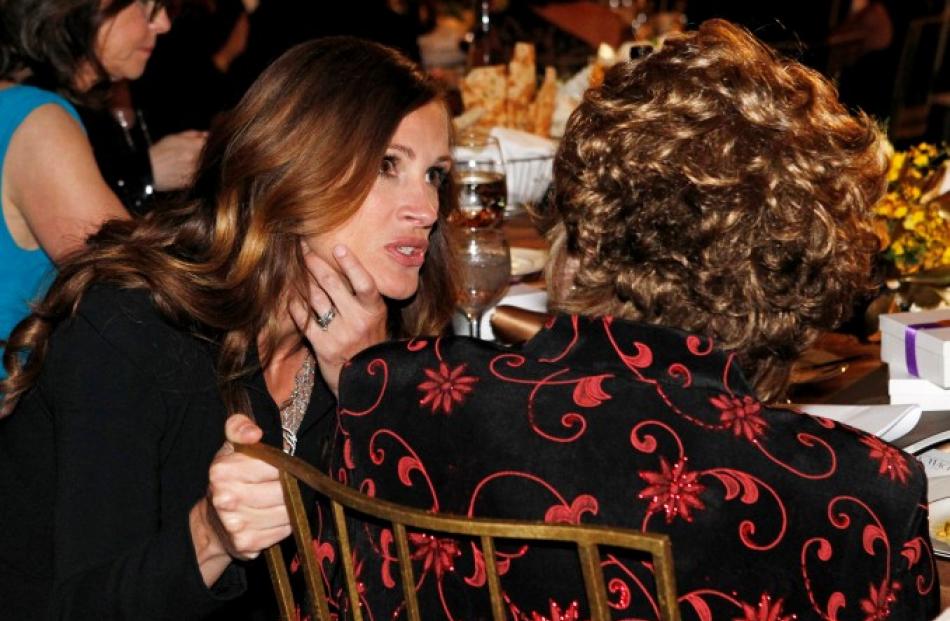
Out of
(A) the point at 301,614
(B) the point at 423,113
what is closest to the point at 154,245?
(B) the point at 423,113

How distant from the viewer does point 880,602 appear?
103cm

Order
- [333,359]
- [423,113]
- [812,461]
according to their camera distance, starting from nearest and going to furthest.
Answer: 1. [812,461]
2. [333,359]
3. [423,113]

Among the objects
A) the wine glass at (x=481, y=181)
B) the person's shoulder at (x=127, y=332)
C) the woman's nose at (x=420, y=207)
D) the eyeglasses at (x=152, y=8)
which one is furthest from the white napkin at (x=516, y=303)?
the eyeglasses at (x=152, y=8)

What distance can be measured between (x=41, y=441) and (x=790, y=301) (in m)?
0.99

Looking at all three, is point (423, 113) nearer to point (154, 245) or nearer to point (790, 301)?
point (154, 245)

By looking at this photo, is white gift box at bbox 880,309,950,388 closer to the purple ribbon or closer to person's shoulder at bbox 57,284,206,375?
the purple ribbon

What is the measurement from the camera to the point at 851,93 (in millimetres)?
5930

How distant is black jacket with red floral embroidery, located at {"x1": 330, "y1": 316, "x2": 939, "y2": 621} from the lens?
3.31 feet

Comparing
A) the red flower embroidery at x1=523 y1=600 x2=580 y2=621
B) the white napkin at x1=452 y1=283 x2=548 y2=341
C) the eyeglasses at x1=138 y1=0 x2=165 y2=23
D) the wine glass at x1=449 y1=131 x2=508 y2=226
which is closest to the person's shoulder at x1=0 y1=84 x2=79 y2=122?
the eyeglasses at x1=138 y1=0 x2=165 y2=23

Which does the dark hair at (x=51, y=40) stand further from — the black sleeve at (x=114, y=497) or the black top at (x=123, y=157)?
the black sleeve at (x=114, y=497)

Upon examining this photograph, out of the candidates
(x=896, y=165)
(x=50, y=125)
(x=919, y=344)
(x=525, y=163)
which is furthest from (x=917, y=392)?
(x=50, y=125)

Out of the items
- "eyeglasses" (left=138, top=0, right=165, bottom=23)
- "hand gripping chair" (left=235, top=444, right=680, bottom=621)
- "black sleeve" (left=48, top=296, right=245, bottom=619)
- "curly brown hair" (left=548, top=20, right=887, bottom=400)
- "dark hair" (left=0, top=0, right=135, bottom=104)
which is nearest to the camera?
"hand gripping chair" (left=235, top=444, right=680, bottom=621)

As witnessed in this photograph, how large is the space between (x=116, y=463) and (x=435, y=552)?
484 mm

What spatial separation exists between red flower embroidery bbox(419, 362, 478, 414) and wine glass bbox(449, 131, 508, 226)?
96 centimetres
